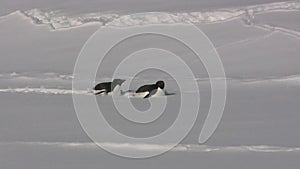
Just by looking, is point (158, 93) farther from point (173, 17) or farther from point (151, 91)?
point (173, 17)

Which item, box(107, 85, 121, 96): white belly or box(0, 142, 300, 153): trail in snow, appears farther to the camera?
box(107, 85, 121, 96): white belly

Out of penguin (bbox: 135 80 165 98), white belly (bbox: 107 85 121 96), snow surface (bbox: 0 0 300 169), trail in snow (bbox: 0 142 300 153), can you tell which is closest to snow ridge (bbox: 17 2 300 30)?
→ snow surface (bbox: 0 0 300 169)

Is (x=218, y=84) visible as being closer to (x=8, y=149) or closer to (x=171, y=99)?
(x=171, y=99)

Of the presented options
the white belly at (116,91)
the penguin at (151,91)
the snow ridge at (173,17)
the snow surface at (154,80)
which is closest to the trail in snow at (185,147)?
the snow surface at (154,80)

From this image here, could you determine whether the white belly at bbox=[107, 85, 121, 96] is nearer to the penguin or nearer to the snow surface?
the penguin

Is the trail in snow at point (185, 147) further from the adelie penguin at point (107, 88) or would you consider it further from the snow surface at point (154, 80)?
the adelie penguin at point (107, 88)

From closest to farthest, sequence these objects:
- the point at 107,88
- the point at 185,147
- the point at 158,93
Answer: the point at 185,147
the point at 158,93
the point at 107,88

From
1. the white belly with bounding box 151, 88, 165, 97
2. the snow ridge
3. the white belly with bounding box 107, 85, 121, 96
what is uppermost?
the snow ridge

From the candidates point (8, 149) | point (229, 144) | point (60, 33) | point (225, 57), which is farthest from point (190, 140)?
point (60, 33)

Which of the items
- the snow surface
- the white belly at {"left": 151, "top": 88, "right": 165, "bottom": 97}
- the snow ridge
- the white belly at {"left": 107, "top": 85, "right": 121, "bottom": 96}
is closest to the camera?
the snow surface

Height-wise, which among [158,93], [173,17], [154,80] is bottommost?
[158,93]

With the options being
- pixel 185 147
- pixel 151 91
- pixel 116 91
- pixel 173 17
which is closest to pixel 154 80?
pixel 116 91

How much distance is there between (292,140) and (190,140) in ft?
2.28

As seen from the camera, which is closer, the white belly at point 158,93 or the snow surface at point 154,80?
the snow surface at point 154,80
